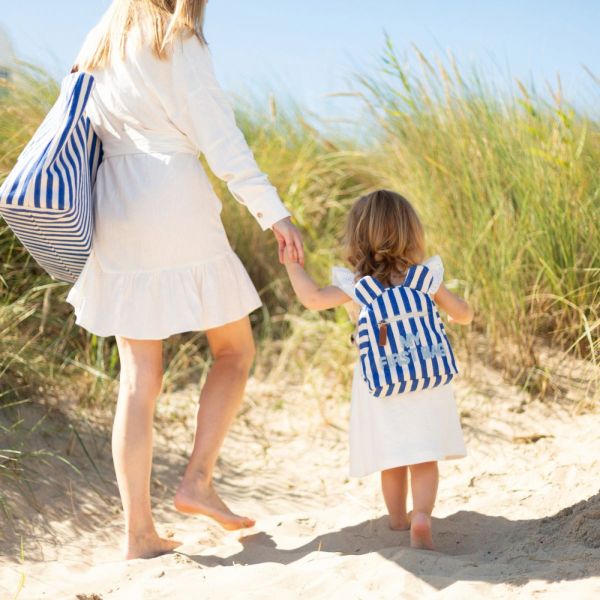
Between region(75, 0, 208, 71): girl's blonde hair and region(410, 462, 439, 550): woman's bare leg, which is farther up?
region(75, 0, 208, 71): girl's blonde hair

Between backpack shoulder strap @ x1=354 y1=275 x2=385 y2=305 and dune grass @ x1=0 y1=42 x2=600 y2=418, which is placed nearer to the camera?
backpack shoulder strap @ x1=354 y1=275 x2=385 y2=305

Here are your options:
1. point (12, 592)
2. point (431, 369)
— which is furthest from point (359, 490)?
point (12, 592)

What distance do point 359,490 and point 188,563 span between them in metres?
1.04

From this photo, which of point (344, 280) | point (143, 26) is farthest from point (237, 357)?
point (143, 26)

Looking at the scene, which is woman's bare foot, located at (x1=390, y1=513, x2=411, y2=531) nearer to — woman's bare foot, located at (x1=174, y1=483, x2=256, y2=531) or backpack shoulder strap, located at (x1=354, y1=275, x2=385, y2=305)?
woman's bare foot, located at (x1=174, y1=483, x2=256, y2=531)

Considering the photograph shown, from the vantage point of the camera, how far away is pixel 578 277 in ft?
12.5

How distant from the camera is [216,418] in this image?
2.64m

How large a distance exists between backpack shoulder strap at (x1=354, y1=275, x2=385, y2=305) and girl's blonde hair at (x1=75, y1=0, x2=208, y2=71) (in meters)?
0.84

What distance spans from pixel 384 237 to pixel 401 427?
1.85ft

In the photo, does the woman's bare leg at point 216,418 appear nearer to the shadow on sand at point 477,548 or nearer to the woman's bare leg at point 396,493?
the shadow on sand at point 477,548

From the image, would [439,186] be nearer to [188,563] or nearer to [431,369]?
[431,369]

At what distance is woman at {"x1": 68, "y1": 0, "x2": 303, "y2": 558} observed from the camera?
95.6 inches

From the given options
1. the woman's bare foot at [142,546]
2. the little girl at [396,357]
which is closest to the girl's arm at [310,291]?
the little girl at [396,357]

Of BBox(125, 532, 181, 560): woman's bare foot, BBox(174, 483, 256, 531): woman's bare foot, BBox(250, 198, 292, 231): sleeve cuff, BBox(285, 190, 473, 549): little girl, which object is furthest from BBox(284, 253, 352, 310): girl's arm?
BBox(125, 532, 181, 560): woman's bare foot
